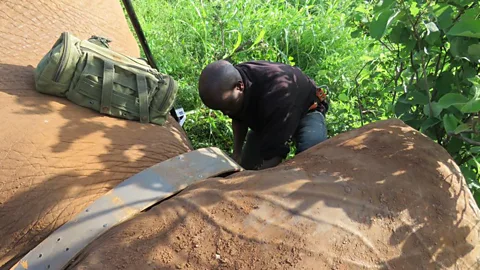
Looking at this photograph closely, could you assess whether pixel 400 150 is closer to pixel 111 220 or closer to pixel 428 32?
pixel 428 32

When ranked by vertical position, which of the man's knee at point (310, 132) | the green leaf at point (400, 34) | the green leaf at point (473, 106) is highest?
the green leaf at point (400, 34)

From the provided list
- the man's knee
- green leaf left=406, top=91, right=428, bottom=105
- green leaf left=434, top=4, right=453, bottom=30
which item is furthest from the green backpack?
green leaf left=434, top=4, right=453, bottom=30

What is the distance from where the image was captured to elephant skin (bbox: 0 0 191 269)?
1.80 meters

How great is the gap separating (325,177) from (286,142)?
1064mm

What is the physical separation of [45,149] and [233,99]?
1.01 metres

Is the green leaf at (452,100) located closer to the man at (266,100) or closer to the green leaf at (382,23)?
the green leaf at (382,23)

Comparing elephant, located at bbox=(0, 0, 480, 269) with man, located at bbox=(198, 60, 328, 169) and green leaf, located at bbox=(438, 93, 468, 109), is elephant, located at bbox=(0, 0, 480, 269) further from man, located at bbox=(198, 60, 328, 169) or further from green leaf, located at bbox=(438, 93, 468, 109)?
man, located at bbox=(198, 60, 328, 169)

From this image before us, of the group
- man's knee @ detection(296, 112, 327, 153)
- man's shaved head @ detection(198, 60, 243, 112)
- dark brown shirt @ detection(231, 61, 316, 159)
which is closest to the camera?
man's shaved head @ detection(198, 60, 243, 112)

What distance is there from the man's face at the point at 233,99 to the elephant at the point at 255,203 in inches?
21.2

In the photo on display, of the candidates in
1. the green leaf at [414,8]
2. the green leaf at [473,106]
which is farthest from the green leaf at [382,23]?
the green leaf at [473,106]

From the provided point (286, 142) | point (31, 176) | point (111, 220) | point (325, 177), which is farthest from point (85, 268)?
point (286, 142)

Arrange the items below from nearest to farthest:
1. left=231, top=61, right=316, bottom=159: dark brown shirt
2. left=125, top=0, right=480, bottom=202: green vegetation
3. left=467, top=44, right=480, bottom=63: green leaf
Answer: left=467, top=44, right=480, bottom=63: green leaf
left=231, top=61, right=316, bottom=159: dark brown shirt
left=125, top=0, right=480, bottom=202: green vegetation

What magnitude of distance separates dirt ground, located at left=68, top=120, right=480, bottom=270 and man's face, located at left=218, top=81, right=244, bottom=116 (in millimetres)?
879

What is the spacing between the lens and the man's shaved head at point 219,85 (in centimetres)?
246
